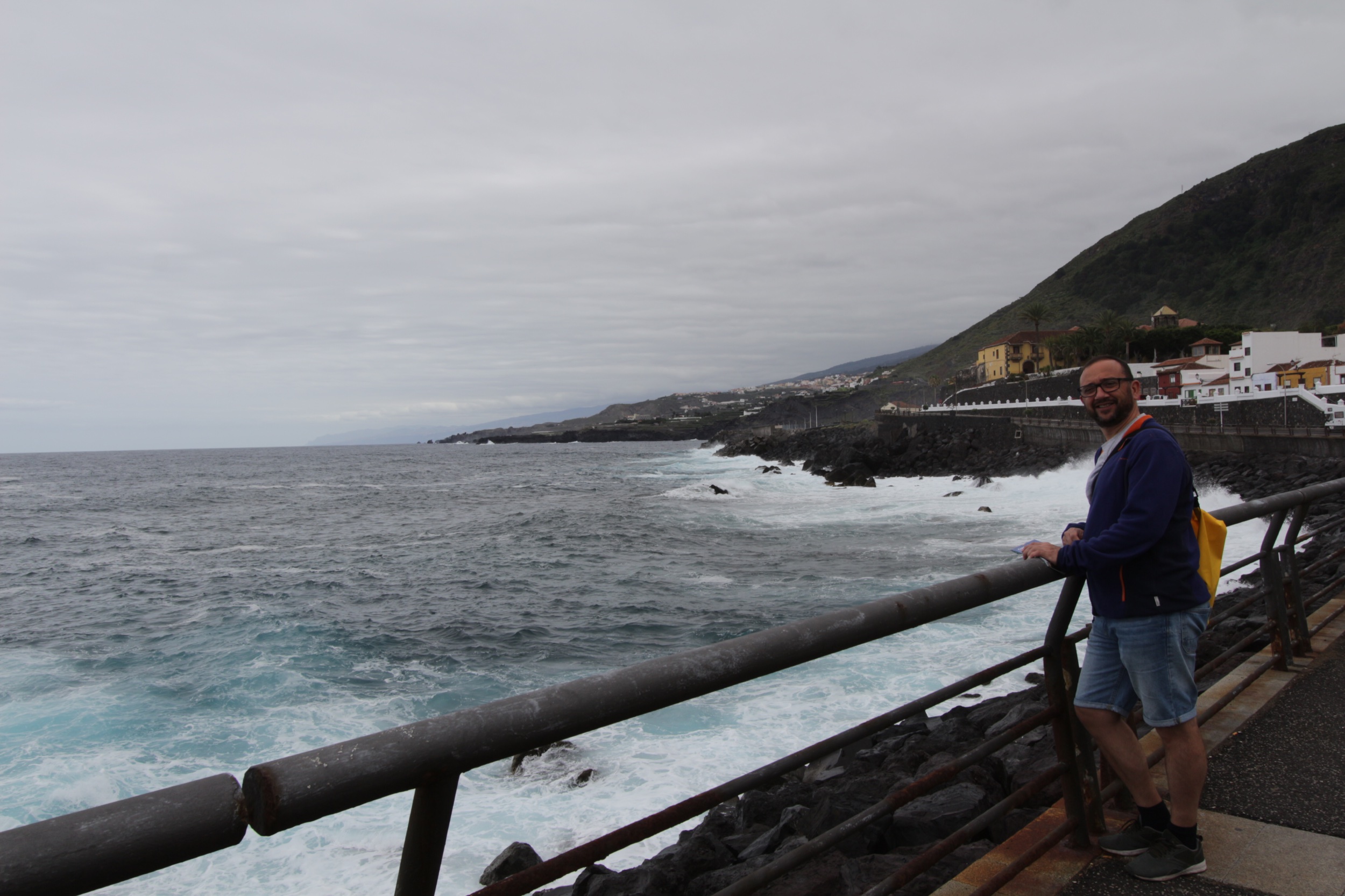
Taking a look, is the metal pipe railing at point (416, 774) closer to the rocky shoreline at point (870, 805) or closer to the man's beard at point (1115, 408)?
the man's beard at point (1115, 408)

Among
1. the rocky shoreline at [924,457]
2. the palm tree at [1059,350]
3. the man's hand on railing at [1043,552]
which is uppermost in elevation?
the palm tree at [1059,350]

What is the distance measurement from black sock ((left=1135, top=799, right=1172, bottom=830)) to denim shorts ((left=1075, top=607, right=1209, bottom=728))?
26 centimetres

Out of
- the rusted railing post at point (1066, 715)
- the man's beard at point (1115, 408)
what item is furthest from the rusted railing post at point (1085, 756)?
the man's beard at point (1115, 408)

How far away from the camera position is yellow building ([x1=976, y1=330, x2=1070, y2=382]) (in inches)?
3346

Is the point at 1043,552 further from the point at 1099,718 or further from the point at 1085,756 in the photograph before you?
the point at 1085,756

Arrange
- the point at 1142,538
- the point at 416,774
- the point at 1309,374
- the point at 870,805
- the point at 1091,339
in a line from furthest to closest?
the point at 1091,339
the point at 1309,374
the point at 870,805
the point at 1142,538
the point at 416,774

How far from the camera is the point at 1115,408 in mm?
2771

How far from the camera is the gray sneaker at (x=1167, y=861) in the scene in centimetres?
258

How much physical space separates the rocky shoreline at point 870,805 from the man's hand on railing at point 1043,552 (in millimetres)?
870

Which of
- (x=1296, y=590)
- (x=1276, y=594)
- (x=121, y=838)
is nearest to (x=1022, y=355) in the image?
(x=1296, y=590)

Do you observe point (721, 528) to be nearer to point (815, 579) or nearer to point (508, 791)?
point (815, 579)

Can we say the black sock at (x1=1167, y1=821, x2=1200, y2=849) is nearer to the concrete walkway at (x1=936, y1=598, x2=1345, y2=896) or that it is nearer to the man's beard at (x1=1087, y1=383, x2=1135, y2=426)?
the concrete walkway at (x1=936, y1=598, x2=1345, y2=896)

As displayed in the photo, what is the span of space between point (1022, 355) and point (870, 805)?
88914mm

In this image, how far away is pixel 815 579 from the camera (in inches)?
722
